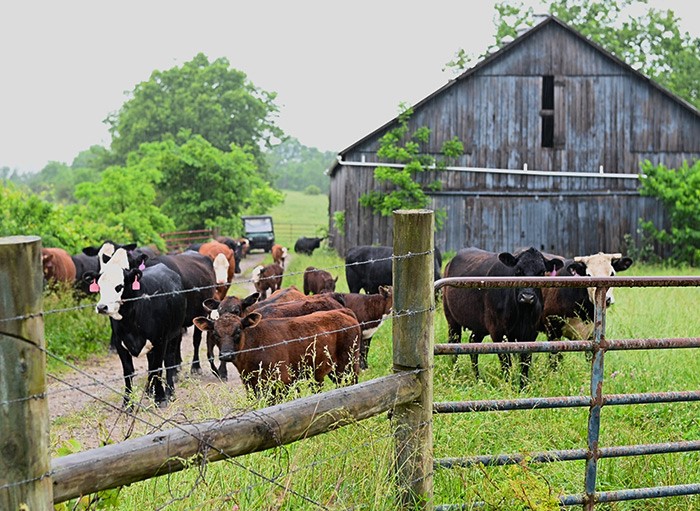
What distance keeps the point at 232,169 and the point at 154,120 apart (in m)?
28.3

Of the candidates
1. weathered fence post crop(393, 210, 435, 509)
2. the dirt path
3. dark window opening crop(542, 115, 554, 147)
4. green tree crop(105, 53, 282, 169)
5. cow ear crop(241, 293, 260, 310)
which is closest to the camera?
weathered fence post crop(393, 210, 435, 509)

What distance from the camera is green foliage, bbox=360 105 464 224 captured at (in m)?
27.2

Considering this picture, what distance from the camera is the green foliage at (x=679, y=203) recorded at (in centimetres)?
2627

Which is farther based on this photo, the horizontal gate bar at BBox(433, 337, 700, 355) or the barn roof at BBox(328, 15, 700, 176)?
the barn roof at BBox(328, 15, 700, 176)

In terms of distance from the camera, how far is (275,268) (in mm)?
19266

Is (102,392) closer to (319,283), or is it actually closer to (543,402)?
(319,283)

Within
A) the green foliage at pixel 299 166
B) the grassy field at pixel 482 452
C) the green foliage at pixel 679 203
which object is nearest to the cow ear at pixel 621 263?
the grassy field at pixel 482 452

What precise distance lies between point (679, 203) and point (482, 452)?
2235 cm

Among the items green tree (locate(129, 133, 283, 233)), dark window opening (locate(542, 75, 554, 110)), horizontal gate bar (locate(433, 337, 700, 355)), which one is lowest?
horizontal gate bar (locate(433, 337, 700, 355))

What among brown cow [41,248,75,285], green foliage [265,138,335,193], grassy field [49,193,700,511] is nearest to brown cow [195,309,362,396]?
grassy field [49,193,700,511]

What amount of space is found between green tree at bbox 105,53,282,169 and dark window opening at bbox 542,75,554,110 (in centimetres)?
3468

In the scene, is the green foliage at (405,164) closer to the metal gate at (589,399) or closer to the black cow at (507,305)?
the black cow at (507,305)

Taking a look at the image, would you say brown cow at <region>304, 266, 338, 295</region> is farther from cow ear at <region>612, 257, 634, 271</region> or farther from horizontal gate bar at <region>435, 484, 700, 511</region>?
horizontal gate bar at <region>435, 484, 700, 511</region>

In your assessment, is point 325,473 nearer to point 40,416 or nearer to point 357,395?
point 357,395
